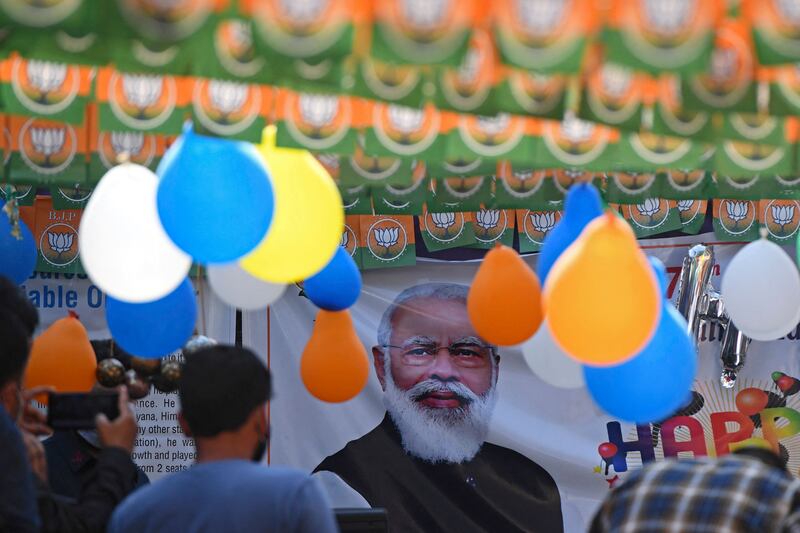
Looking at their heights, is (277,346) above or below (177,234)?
below

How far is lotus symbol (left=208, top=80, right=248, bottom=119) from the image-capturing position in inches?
115

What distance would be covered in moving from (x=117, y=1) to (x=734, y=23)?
3.91 feet

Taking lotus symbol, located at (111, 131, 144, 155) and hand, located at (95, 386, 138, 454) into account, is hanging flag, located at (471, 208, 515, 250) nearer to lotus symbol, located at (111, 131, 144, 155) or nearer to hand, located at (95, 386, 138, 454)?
lotus symbol, located at (111, 131, 144, 155)

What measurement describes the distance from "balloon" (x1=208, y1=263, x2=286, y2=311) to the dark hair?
0.94 metres

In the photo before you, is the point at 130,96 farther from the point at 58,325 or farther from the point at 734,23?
the point at 734,23

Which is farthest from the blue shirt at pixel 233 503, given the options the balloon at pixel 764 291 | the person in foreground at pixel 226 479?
the balloon at pixel 764 291

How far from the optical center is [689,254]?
4.84 meters

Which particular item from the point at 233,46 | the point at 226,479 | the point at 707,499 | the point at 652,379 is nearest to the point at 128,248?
the point at 233,46

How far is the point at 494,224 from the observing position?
4852 mm

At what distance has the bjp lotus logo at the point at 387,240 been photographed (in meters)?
4.93

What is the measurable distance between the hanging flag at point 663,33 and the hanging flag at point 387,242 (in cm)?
287

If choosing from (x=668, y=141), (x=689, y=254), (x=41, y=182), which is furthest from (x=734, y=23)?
(x=689, y=254)

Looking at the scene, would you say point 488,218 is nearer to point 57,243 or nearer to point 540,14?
point 57,243

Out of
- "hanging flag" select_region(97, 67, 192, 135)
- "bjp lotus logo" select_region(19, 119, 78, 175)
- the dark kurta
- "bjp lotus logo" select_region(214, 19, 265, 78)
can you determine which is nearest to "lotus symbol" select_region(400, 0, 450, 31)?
"bjp lotus logo" select_region(214, 19, 265, 78)
